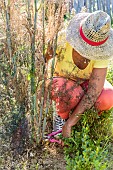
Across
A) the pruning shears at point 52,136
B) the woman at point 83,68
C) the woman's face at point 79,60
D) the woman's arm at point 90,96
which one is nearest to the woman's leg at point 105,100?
the woman at point 83,68

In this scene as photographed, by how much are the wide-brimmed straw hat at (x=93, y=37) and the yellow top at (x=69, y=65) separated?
3.1 inches

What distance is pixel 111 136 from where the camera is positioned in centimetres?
306

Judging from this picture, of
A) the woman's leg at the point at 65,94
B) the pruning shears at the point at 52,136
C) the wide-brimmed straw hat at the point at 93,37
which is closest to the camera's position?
the wide-brimmed straw hat at the point at 93,37

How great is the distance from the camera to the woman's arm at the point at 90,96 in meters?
2.69

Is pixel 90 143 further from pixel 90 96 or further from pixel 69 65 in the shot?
pixel 69 65

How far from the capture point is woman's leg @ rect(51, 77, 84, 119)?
2.68 meters

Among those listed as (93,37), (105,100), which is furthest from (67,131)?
(93,37)

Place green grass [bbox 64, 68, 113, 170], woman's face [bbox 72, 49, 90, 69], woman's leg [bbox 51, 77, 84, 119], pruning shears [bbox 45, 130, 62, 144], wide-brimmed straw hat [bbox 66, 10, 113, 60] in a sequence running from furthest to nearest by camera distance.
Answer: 1. pruning shears [bbox 45, 130, 62, 144]
2. woman's face [bbox 72, 49, 90, 69]
3. woman's leg [bbox 51, 77, 84, 119]
4. wide-brimmed straw hat [bbox 66, 10, 113, 60]
5. green grass [bbox 64, 68, 113, 170]

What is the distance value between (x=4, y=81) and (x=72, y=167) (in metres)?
0.74

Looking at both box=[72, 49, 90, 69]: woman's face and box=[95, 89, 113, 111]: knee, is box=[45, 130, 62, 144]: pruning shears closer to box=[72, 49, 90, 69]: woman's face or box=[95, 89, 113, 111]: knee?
box=[95, 89, 113, 111]: knee

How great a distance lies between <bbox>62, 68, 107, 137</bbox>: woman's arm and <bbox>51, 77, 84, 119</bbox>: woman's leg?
0.20ft

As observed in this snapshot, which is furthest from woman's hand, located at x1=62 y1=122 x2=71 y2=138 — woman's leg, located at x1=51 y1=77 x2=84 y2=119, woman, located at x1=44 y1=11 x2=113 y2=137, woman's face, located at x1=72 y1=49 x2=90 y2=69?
woman's face, located at x1=72 y1=49 x2=90 y2=69

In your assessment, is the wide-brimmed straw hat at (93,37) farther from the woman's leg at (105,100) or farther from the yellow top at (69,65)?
the woman's leg at (105,100)

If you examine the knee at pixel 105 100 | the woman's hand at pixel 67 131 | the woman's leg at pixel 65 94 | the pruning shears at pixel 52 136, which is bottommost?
the pruning shears at pixel 52 136
